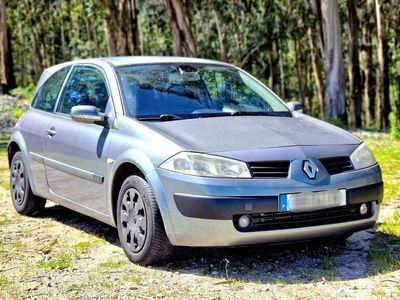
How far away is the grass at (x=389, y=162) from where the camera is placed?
7938 mm

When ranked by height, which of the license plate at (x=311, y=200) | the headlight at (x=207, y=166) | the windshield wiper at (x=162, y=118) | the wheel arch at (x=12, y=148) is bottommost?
the license plate at (x=311, y=200)

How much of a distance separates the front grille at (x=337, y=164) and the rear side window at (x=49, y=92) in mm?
2980

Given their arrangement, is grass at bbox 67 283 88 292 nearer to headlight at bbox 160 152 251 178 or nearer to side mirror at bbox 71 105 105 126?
headlight at bbox 160 152 251 178

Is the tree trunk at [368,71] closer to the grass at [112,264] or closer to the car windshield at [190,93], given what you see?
the car windshield at [190,93]

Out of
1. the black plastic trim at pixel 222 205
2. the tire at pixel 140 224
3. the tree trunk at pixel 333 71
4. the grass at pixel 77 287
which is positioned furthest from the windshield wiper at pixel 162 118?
the tree trunk at pixel 333 71

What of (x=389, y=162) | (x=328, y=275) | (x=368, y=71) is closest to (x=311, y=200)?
(x=328, y=275)

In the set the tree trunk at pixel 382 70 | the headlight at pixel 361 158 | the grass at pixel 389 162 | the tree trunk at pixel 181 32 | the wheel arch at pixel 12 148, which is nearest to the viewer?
the headlight at pixel 361 158

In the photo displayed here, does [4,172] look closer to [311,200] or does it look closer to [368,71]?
[311,200]

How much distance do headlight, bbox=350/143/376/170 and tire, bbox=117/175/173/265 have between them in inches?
57.4

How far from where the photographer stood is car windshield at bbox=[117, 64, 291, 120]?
5605mm

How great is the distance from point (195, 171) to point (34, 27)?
Answer: 46.0m

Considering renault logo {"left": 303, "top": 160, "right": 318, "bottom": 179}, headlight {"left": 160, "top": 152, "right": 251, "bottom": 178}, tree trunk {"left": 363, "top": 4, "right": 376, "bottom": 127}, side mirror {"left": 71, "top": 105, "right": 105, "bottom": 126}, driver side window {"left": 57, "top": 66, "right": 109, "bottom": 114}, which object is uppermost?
driver side window {"left": 57, "top": 66, "right": 109, "bottom": 114}

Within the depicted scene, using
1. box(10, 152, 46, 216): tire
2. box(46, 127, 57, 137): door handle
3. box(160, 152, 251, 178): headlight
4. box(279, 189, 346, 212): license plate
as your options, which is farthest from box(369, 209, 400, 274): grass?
box(10, 152, 46, 216): tire

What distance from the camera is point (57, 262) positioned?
547cm
